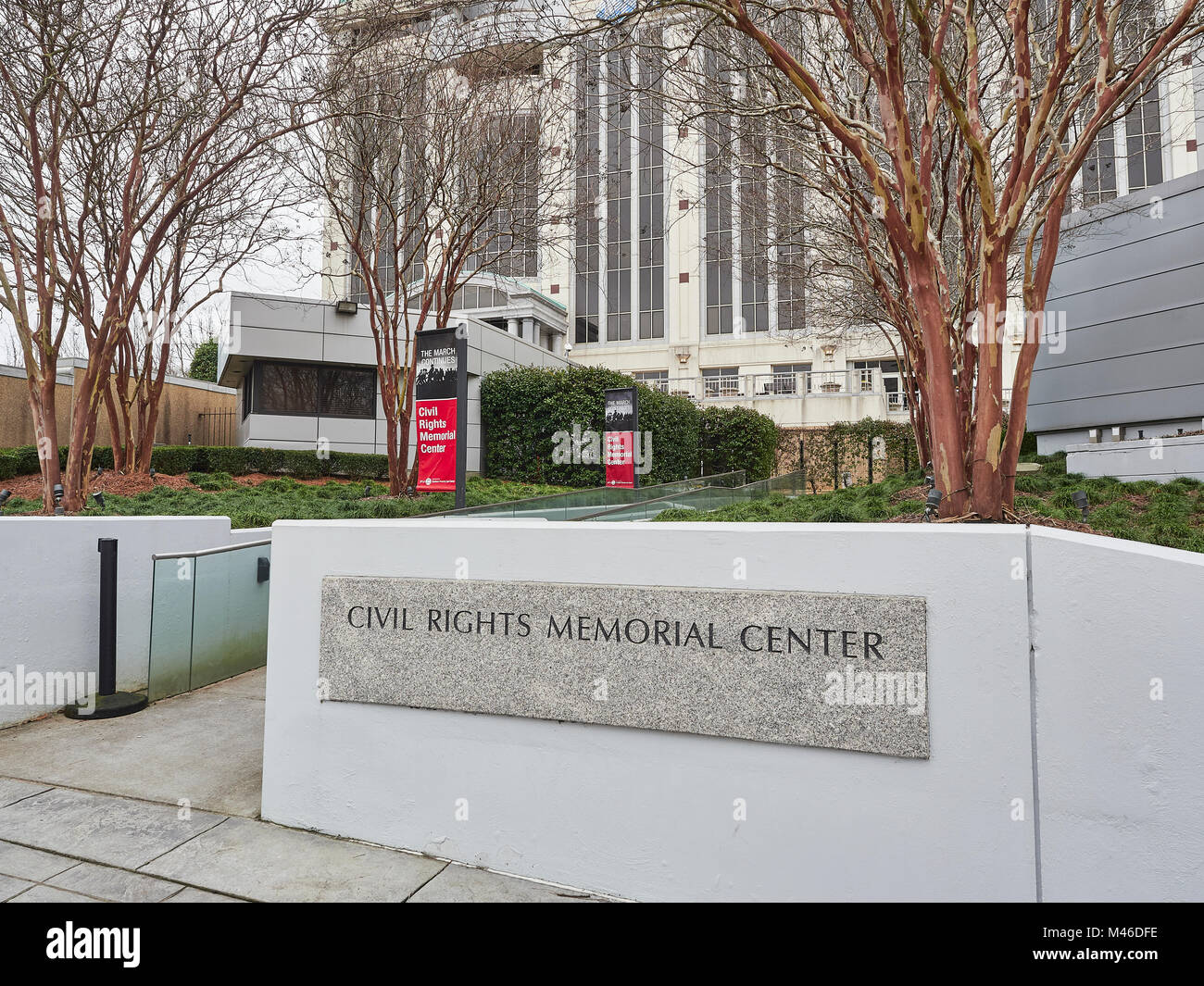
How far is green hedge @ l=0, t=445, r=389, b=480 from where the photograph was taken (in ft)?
59.2

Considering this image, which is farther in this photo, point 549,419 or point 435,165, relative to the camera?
point 549,419

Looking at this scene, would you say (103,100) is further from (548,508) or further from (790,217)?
(790,217)

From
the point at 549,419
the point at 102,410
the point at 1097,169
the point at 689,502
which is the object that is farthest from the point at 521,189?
the point at 1097,169

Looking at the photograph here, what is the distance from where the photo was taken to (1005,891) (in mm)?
2875

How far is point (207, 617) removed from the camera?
694cm

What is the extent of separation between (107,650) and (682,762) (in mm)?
5260

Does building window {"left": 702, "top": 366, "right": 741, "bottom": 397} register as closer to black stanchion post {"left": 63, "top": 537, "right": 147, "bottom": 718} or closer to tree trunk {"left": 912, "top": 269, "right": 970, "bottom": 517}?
tree trunk {"left": 912, "top": 269, "right": 970, "bottom": 517}

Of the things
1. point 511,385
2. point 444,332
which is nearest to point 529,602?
point 444,332

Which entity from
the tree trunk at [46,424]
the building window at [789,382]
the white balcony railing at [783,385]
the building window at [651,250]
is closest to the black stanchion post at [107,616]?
the tree trunk at [46,424]

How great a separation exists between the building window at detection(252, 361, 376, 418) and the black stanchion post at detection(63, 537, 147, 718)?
49.8 ft

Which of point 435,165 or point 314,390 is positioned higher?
Result: point 435,165

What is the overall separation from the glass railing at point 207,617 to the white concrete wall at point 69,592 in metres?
0.37

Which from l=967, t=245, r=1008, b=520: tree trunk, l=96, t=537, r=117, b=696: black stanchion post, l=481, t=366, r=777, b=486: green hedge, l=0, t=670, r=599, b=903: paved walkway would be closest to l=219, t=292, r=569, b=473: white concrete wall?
l=481, t=366, r=777, b=486: green hedge
